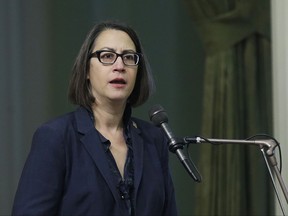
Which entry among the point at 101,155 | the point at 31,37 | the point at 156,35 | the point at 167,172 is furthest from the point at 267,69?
the point at 101,155

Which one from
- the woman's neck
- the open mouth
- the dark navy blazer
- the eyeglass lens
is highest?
the eyeglass lens

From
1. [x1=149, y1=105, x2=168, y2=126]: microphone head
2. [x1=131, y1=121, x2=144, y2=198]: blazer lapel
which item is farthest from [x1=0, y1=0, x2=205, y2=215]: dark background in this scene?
[x1=149, y1=105, x2=168, y2=126]: microphone head

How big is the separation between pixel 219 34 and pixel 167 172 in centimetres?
131

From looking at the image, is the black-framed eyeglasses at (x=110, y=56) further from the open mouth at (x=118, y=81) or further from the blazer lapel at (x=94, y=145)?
the blazer lapel at (x=94, y=145)

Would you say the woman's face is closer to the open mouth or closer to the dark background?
the open mouth

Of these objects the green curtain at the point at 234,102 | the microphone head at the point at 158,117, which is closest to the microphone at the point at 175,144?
the microphone head at the point at 158,117

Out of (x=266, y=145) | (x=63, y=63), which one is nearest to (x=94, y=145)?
(x=266, y=145)

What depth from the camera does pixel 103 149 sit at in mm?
1755

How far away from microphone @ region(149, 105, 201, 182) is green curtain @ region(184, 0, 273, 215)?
4.36 feet

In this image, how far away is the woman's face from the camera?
179 cm

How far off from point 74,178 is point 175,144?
0.91 feet

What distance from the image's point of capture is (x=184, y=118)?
10.3 feet

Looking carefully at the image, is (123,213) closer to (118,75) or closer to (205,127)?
(118,75)

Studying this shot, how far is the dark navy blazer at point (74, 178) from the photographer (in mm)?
1648
